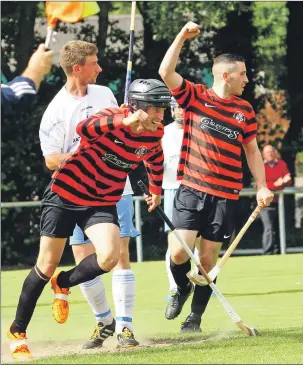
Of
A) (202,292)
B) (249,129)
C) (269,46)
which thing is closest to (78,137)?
(249,129)

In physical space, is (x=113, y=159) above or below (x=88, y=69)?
below

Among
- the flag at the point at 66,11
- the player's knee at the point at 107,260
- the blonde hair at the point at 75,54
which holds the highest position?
the flag at the point at 66,11

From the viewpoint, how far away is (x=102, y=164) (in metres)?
7.80

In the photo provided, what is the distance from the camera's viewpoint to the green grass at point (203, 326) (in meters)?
7.36

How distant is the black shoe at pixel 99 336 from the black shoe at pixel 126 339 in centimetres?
11

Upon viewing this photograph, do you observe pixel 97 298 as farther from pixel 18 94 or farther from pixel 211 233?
pixel 18 94

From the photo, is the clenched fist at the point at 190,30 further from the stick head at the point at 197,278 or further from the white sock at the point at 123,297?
the stick head at the point at 197,278

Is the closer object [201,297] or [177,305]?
[201,297]

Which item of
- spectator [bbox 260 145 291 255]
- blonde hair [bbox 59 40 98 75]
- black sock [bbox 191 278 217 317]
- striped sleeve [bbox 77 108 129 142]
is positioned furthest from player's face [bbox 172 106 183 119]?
spectator [bbox 260 145 291 255]

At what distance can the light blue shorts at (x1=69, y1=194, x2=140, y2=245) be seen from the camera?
334 inches

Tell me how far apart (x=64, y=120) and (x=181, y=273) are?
1.74 m

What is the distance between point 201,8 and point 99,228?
478 inches

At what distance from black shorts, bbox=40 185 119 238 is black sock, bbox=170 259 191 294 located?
4.49ft

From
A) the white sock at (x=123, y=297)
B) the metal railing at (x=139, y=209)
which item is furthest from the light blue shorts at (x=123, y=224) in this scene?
the metal railing at (x=139, y=209)
